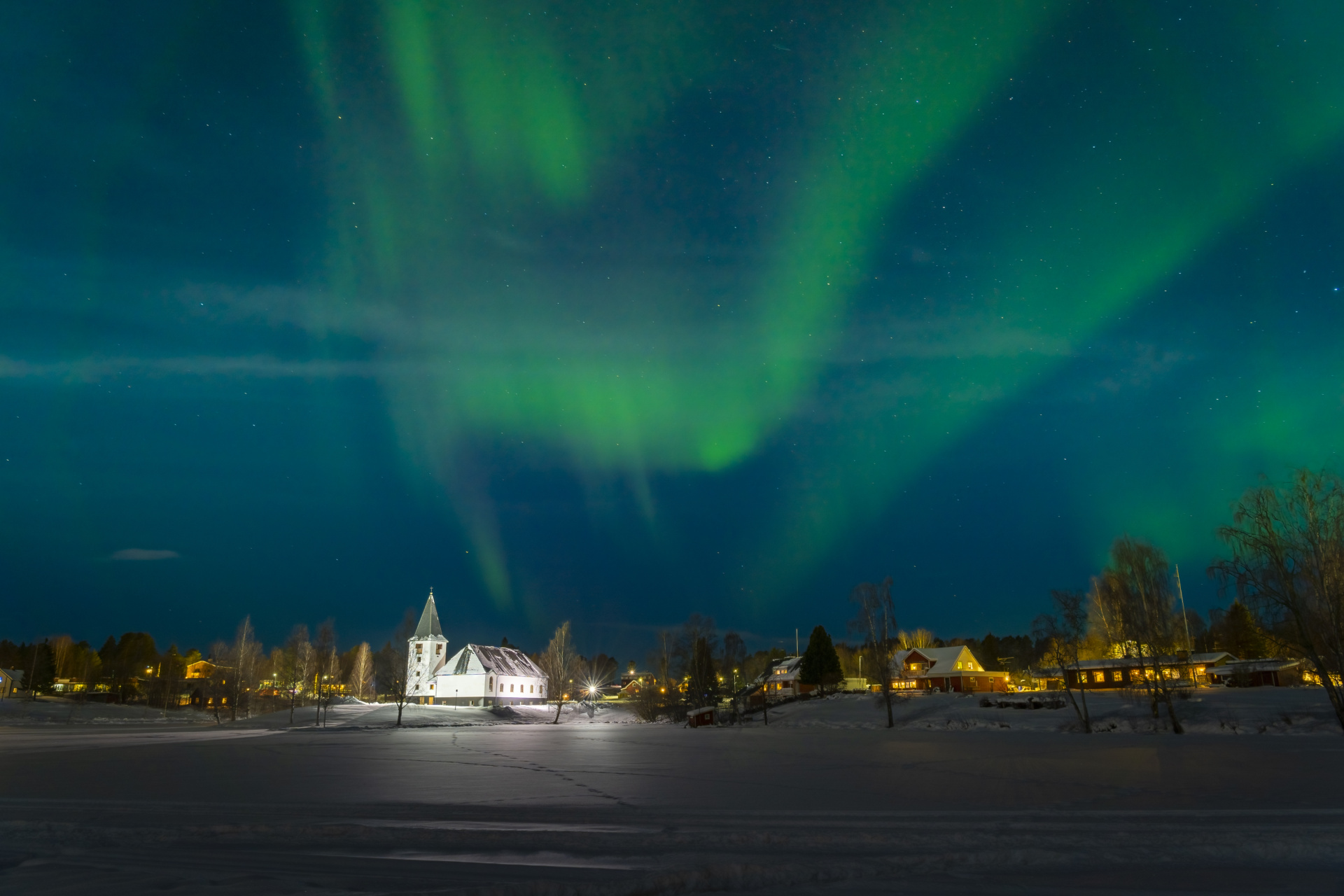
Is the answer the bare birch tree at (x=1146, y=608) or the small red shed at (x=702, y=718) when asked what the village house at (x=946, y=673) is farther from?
the bare birch tree at (x=1146, y=608)

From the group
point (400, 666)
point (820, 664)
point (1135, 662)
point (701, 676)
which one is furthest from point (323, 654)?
point (1135, 662)

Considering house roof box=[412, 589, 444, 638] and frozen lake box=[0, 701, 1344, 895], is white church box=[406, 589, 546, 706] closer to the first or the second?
house roof box=[412, 589, 444, 638]

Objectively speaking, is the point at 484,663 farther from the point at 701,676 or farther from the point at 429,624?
the point at 701,676

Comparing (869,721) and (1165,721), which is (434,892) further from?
(869,721)

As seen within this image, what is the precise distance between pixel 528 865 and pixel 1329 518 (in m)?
44.4

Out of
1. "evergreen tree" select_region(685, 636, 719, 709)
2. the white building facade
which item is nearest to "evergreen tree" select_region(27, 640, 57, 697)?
the white building facade

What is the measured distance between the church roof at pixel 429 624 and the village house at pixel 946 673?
75.2 meters

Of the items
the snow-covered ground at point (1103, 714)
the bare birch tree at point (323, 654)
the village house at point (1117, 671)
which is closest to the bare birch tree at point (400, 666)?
the bare birch tree at point (323, 654)

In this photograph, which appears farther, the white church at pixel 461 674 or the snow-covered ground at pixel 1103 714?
the white church at pixel 461 674

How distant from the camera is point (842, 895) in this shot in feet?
26.2

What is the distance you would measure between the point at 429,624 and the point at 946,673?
82.3 metres

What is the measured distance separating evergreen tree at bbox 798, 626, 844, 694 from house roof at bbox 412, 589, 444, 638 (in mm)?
63219

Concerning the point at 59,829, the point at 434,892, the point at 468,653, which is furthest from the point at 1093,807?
the point at 468,653

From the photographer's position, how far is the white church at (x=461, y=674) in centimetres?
11269
